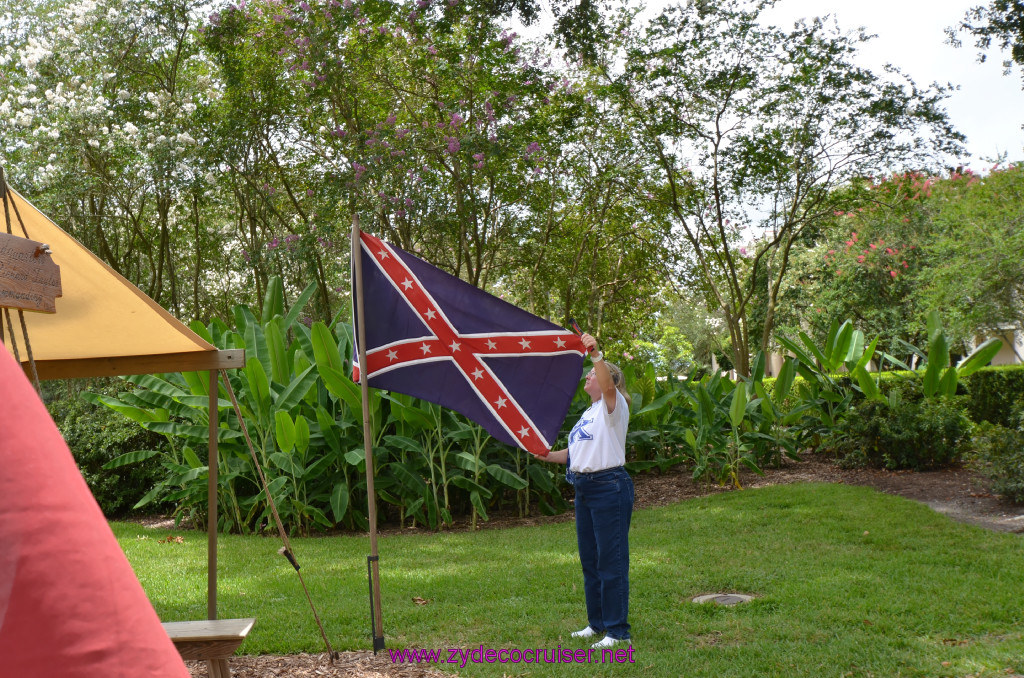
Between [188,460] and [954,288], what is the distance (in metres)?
21.0

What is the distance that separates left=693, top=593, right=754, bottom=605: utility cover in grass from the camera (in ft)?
22.2

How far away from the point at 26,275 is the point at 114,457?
10774 millimetres

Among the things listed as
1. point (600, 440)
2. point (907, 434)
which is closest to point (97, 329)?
point (600, 440)

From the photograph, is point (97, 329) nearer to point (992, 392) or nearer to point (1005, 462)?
point (1005, 462)

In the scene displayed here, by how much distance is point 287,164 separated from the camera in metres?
18.4

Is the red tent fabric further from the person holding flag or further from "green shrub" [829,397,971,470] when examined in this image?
"green shrub" [829,397,971,470]

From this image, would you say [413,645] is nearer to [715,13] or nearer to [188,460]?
[188,460]

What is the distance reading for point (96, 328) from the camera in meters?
4.64

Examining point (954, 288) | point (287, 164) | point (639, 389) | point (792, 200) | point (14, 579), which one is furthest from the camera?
point (954, 288)

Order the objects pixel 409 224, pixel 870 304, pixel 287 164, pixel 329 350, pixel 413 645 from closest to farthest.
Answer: pixel 413 645 < pixel 329 350 < pixel 409 224 < pixel 287 164 < pixel 870 304

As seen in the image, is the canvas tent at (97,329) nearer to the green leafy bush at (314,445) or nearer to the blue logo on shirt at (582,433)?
the blue logo on shirt at (582,433)

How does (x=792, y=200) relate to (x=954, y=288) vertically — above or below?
above

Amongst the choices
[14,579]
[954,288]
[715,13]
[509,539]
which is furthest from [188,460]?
[954,288]

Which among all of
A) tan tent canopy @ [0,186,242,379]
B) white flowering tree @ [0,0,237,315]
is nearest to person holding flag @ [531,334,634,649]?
tan tent canopy @ [0,186,242,379]
